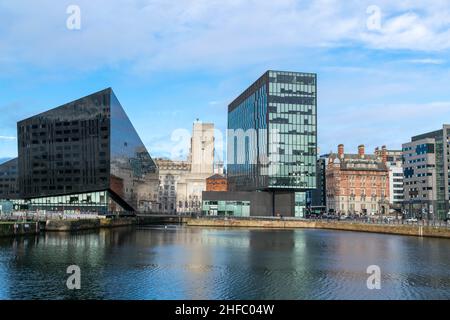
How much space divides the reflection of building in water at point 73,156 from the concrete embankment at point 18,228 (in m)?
32.4

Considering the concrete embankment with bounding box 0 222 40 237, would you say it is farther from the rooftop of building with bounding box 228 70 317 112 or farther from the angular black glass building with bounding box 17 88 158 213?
the rooftop of building with bounding box 228 70 317 112

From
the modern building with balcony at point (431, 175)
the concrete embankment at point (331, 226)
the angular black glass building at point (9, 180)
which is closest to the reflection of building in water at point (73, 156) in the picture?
the angular black glass building at point (9, 180)

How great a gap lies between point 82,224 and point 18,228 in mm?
17849

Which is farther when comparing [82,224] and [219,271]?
[82,224]

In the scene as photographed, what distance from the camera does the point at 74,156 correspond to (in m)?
105

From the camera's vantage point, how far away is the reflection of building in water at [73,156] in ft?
341

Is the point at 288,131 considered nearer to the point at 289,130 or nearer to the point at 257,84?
the point at 289,130

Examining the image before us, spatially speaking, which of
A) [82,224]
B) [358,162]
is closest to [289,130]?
[82,224]

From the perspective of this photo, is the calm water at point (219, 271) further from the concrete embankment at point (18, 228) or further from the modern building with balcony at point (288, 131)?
the modern building with balcony at point (288, 131)

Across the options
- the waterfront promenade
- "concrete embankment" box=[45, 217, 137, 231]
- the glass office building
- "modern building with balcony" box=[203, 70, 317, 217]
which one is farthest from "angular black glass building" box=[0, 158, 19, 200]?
the glass office building

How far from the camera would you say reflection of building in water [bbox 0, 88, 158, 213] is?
341 ft

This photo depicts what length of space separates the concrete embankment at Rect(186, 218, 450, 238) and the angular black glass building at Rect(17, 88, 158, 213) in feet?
71.6

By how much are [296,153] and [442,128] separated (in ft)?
205

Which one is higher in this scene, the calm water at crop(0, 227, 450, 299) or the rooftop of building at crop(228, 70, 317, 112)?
the rooftop of building at crop(228, 70, 317, 112)
